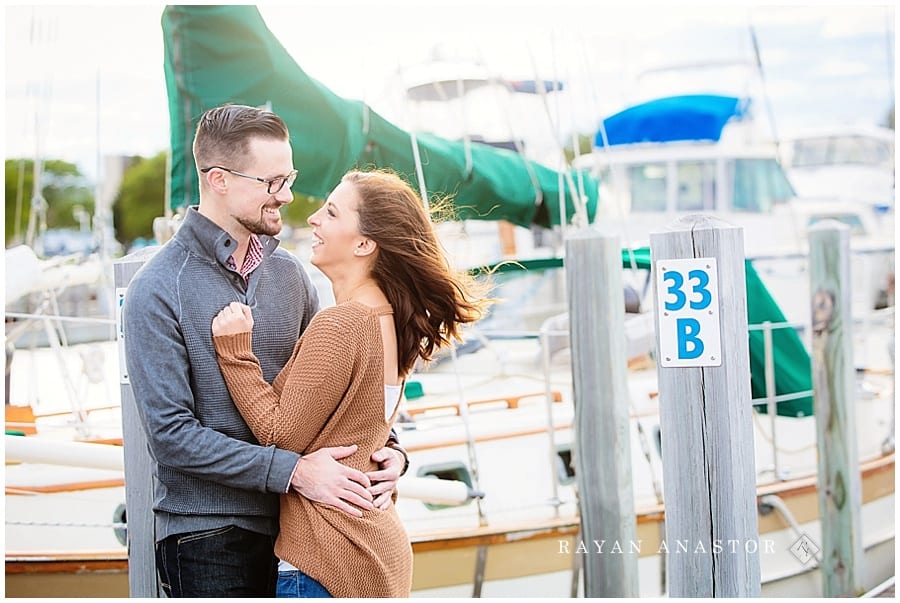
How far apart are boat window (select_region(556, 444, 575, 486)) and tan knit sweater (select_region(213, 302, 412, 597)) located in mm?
2402

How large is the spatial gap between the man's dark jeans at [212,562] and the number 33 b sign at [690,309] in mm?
1103

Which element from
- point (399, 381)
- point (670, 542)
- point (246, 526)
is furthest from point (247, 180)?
point (670, 542)

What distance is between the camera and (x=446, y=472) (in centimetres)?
419

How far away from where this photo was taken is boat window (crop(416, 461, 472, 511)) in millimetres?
4090

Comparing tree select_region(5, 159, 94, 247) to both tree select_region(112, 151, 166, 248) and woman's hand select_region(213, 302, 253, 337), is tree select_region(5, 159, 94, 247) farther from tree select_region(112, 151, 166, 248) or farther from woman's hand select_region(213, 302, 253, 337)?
woman's hand select_region(213, 302, 253, 337)

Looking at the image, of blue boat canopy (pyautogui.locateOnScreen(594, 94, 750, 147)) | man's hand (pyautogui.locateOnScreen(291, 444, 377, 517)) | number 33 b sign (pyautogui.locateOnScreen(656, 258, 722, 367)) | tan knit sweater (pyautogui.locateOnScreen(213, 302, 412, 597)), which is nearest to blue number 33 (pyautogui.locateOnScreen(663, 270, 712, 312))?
number 33 b sign (pyautogui.locateOnScreen(656, 258, 722, 367))

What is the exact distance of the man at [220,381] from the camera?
199 centimetres

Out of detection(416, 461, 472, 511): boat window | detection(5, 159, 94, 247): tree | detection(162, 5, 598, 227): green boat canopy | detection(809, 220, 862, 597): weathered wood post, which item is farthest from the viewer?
detection(5, 159, 94, 247): tree

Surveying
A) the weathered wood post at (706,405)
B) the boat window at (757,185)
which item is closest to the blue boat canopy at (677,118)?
the boat window at (757,185)

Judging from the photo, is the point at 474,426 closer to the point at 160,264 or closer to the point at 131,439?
the point at 131,439

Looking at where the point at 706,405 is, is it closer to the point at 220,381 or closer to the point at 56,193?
the point at 220,381

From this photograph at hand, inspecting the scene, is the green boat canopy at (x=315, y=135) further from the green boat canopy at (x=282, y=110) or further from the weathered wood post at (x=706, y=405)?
the weathered wood post at (x=706, y=405)

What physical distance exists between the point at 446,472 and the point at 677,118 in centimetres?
458

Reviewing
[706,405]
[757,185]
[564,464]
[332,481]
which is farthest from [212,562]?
[757,185]
